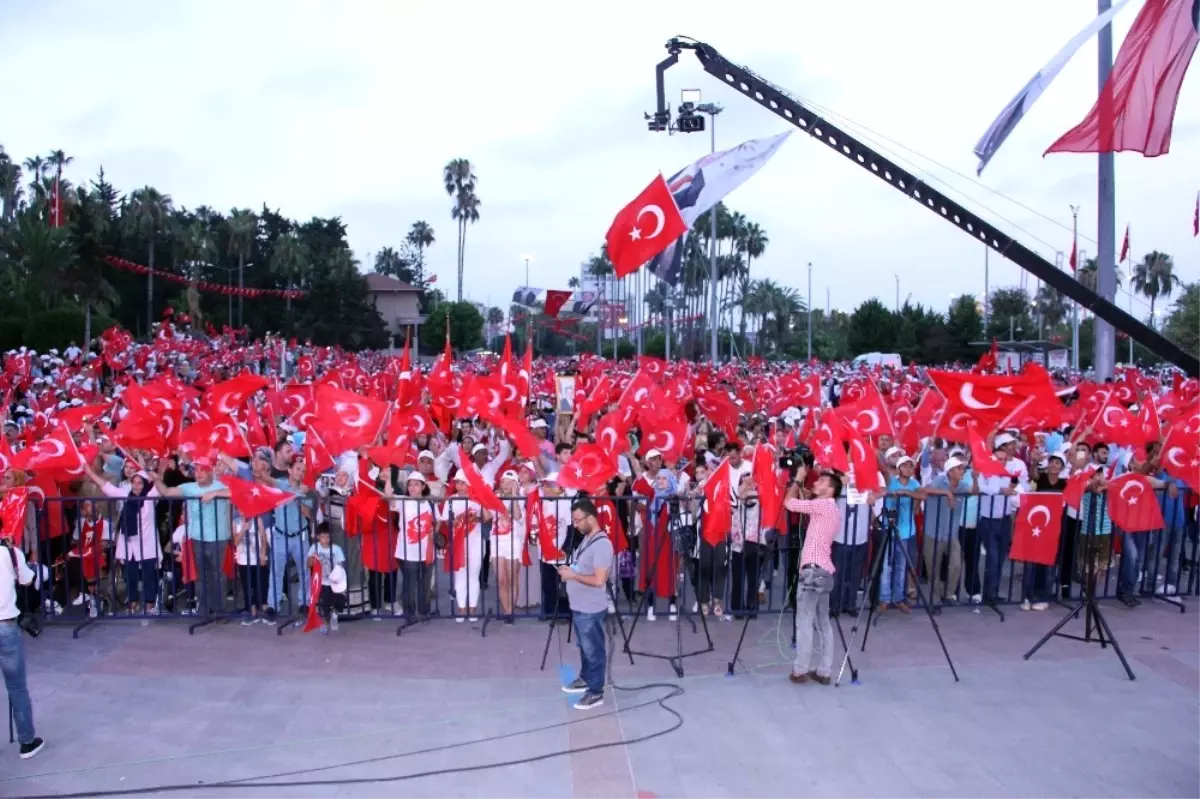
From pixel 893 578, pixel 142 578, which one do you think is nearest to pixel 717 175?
pixel 893 578

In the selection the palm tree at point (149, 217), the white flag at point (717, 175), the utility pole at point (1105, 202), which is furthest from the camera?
the palm tree at point (149, 217)

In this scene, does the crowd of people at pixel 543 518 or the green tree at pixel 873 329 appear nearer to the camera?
the crowd of people at pixel 543 518

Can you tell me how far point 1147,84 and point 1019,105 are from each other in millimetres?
1067

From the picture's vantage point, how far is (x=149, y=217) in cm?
5775

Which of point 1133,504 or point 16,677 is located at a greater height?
point 1133,504

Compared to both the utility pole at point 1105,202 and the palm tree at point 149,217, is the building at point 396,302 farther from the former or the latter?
the utility pole at point 1105,202

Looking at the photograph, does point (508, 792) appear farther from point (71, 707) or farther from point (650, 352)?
point (650, 352)

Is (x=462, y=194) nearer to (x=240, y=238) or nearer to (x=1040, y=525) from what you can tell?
(x=240, y=238)

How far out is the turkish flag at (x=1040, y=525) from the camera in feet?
31.4

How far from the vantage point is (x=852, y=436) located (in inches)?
359

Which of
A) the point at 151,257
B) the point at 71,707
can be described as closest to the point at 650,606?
the point at 71,707

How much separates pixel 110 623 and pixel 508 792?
538 cm

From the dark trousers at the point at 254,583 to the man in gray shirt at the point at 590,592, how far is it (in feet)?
12.5

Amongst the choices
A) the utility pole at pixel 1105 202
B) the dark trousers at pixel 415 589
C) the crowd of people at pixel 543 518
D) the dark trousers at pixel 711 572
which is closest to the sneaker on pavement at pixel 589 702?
the crowd of people at pixel 543 518
